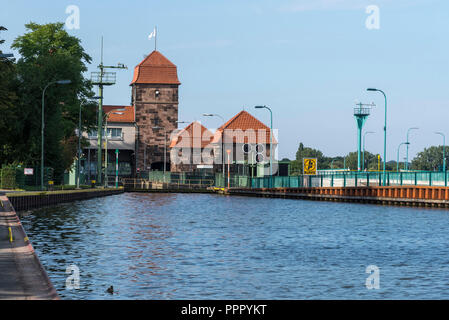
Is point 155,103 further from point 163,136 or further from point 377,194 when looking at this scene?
point 377,194

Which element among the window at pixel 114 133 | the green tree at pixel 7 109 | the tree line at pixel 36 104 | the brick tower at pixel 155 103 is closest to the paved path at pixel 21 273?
the green tree at pixel 7 109

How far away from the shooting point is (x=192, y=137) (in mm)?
141375

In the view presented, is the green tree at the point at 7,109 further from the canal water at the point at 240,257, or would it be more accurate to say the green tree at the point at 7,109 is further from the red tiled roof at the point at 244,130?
the red tiled roof at the point at 244,130

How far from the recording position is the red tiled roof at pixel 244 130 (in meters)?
139

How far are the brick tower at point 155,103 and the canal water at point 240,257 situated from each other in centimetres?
9275

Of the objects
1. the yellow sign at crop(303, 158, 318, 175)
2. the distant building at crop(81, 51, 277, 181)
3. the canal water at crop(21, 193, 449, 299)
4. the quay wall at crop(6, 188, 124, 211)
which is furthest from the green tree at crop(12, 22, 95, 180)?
the distant building at crop(81, 51, 277, 181)

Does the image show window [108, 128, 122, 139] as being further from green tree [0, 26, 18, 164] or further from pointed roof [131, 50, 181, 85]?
green tree [0, 26, 18, 164]

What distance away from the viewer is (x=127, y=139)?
133375 millimetres

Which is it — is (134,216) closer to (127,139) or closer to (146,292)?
(146,292)

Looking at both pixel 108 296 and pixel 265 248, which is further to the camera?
pixel 265 248

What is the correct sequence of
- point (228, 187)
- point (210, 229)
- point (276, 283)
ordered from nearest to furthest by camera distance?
point (276, 283), point (210, 229), point (228, 187)

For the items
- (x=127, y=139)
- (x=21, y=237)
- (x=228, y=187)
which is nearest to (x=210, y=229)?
(x=21, y=237)
